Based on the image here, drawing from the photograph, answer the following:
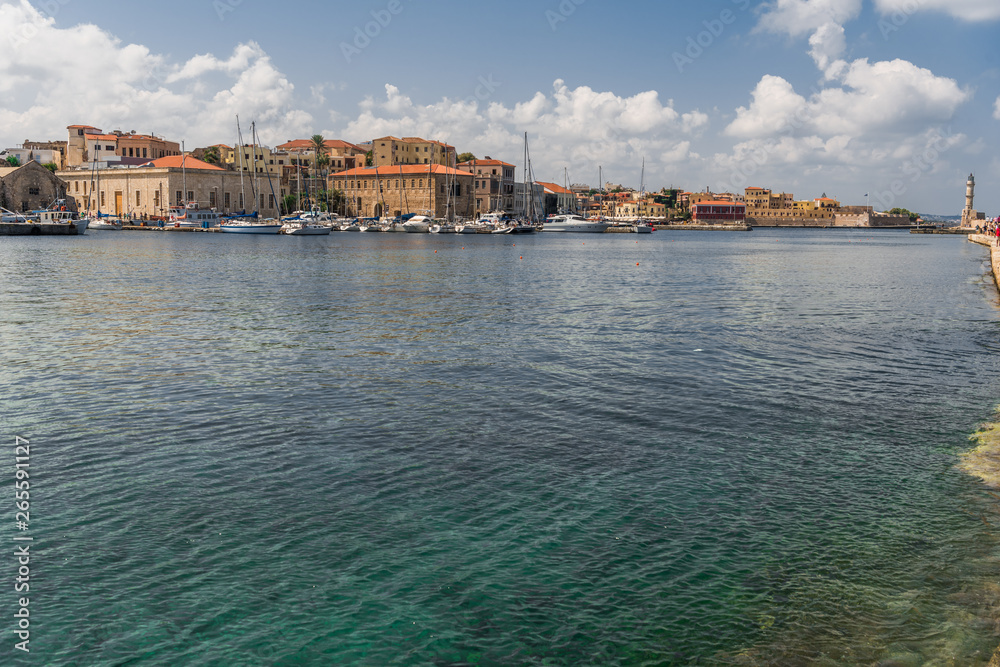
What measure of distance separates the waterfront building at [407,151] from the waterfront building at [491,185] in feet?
15.1

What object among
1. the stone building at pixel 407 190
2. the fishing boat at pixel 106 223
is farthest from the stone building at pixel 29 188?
the stone building at pixel 407 190

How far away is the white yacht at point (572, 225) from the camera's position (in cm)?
12000

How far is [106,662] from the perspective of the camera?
4398mm

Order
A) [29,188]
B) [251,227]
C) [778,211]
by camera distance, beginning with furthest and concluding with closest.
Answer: [778,211], [29,188], [251,227]

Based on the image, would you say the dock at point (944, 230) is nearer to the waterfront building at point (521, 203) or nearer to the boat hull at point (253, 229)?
the waterfront building at point (521, 203)

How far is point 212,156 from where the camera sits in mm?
125062

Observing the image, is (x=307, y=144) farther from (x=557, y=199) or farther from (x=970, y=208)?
(x=970, y=208)

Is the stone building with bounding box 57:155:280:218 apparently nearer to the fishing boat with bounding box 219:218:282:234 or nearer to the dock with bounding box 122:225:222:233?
the dock with bounding box 122:225:222:233

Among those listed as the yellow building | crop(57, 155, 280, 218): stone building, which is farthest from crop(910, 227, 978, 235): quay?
crop(57, 155, 280, 218): stone building

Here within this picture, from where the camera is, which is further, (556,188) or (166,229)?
(556,188)

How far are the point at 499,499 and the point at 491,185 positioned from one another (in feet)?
401

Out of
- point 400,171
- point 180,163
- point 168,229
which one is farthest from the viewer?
point 400,171

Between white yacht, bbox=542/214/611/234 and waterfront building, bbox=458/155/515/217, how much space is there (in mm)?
7728

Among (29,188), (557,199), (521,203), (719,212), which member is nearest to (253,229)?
(29,188)
